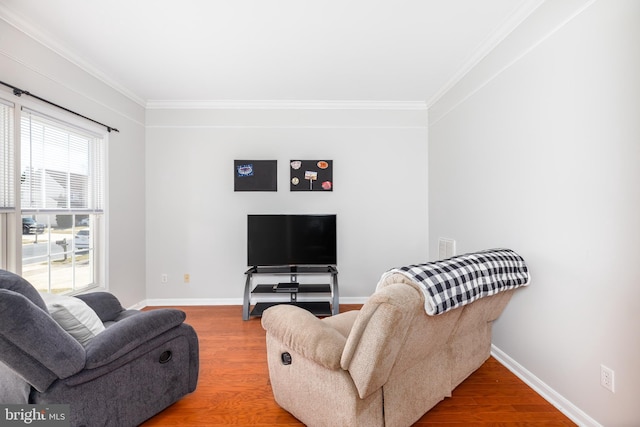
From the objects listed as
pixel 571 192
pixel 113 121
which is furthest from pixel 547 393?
pixel 113 121

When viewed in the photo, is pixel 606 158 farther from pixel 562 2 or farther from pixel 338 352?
pixel 338 352

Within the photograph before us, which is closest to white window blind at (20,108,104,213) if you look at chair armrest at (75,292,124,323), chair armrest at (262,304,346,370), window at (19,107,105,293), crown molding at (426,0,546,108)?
window at (19,107,105,293)

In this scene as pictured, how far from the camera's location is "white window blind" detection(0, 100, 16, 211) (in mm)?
2064

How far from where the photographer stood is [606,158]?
1521 mm

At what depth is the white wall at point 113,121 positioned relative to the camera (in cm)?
221

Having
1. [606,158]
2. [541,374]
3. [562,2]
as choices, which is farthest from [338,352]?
[562,2]

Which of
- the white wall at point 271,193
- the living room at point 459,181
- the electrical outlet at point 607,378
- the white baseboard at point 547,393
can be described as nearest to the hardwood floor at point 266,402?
the white baseboard at point 547,393

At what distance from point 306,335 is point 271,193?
8.21 feet

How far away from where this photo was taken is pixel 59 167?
2604 mm

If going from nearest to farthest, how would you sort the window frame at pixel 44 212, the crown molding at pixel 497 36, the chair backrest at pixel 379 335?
1. the chair backrest at pixel 379 335
2. the crown molding at pixel 497 36
3. the window frame at pixel 44 212

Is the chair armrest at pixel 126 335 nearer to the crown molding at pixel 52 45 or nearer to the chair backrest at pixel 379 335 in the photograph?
the chair backrest at pixel 379 335

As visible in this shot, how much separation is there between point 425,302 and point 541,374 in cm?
138

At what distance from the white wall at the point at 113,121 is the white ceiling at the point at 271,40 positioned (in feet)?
0.40

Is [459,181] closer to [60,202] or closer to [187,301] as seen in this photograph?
[187,301]
